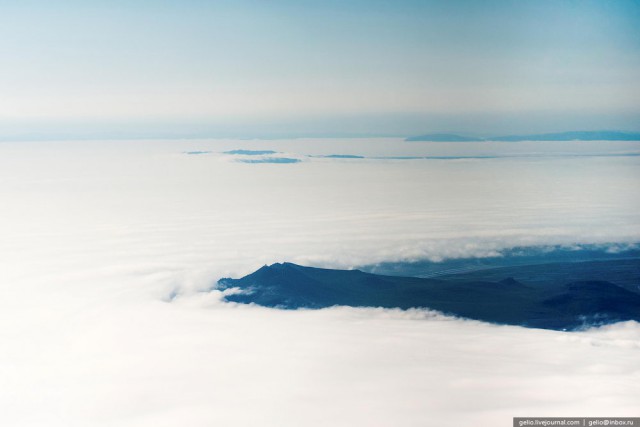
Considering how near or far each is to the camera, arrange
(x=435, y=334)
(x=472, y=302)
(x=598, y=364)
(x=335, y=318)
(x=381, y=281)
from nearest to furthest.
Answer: (x=598, y=364)
(x=435, y=334)
(x=335, y=318)
(x=472, y=302)
(x=381, y=281)

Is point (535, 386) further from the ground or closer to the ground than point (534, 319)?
further from the ground

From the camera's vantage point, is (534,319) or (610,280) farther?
(610,280)

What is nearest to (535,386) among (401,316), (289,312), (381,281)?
(401,316)

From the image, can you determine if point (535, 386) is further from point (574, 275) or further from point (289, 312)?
point (574, 275)

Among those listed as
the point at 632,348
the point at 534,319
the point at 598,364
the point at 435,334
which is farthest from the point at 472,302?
the point at 598,364

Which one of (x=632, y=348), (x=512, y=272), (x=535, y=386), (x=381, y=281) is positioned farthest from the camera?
(x=512, y=272)

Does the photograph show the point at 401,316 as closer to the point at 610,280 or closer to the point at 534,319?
the point at 534,319
